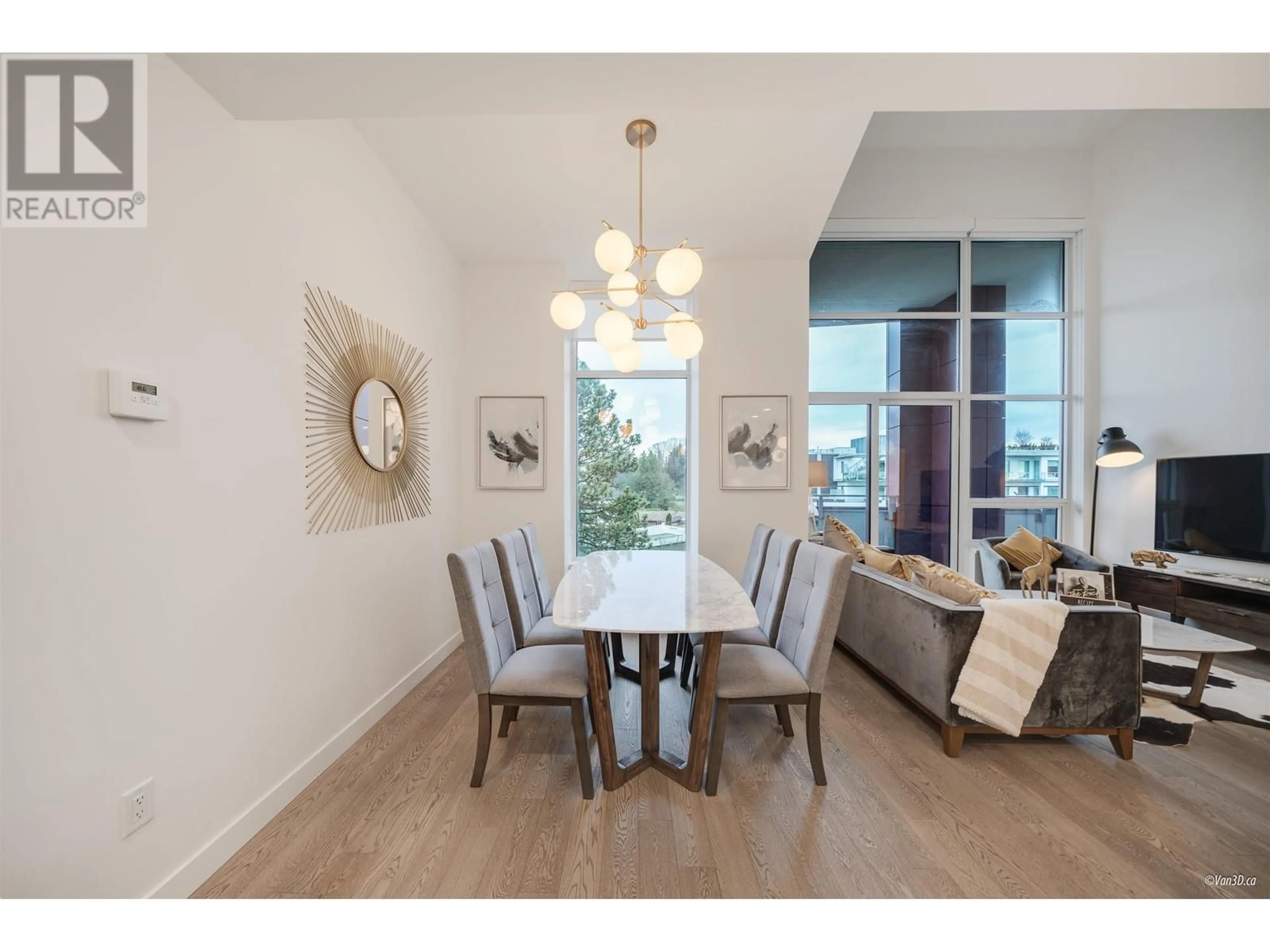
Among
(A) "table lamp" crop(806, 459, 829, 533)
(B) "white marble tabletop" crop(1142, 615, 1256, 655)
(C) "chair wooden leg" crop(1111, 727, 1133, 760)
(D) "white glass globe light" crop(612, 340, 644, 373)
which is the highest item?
(D) "white glass globe light" crop(612, 340, 644, 373)

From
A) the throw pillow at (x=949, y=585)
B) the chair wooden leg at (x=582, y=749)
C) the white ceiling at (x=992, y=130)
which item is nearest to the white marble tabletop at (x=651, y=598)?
the chair wooden leg at (x=582, y=749)

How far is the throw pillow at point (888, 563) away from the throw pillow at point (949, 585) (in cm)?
6

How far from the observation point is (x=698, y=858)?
5.07 feet

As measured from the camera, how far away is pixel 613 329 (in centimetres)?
226

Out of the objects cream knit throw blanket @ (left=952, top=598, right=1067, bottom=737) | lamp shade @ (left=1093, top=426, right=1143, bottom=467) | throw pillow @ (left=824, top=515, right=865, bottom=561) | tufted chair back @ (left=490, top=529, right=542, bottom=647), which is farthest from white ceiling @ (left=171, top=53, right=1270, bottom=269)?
lamp shade @ (left=1093, top=426, right=1143, bottom=467)

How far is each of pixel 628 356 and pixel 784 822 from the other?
194 centimetres

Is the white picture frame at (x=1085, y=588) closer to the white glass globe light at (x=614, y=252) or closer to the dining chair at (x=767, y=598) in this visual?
the dining chair at (x=767, y=598)

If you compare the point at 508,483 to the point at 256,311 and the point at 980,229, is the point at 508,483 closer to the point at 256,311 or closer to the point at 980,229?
the point at 256,311

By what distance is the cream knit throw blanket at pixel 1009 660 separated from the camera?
206 cm

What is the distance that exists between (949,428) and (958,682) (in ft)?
11.6

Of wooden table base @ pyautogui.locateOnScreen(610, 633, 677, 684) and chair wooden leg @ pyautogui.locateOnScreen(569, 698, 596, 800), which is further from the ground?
chair wooden leg @ pyautogui.locateOnScreen(569, 698, 596, 800)

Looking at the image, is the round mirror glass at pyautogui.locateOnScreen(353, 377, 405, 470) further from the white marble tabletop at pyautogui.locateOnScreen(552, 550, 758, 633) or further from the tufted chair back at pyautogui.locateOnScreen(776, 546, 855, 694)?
the tufted chair back at pyautogui.locateOnScreen(776, 546, 855, 694)

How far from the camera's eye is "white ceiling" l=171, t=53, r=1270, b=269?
1427 millimetres

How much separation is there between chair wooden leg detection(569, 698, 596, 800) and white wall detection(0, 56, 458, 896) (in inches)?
40.8
